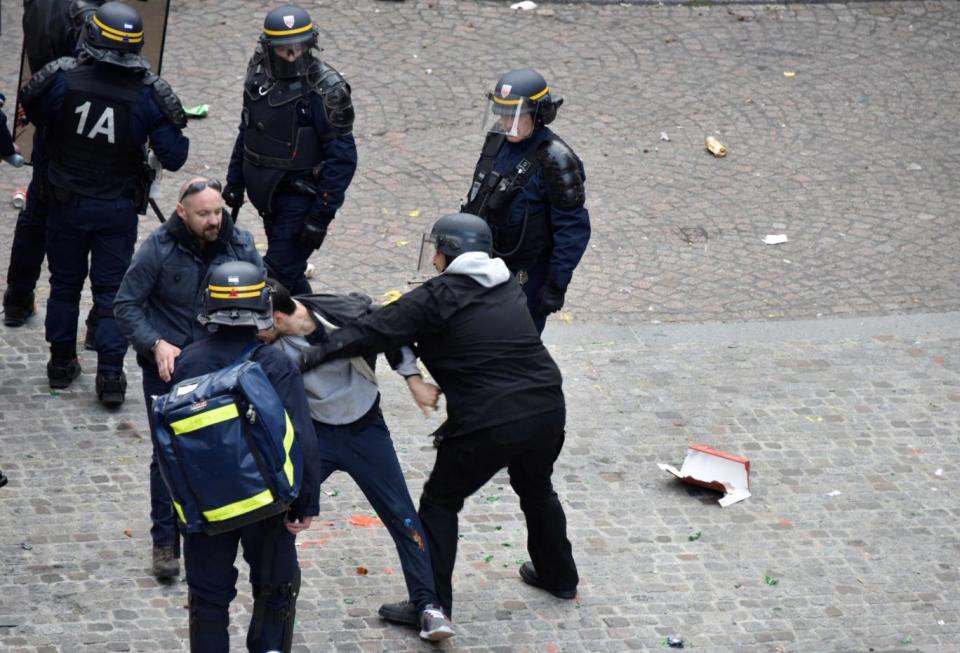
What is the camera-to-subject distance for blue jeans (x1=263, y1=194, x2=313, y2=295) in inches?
317

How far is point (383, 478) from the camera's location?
5.96m

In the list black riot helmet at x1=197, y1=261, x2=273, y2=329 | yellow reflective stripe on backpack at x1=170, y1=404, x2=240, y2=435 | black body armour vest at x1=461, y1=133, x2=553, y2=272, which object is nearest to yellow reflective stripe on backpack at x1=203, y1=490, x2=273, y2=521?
yellow reflective stripe on backpack at x1=170, y1=404, x2=240, y2=435

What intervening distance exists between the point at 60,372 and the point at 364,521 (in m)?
2.06

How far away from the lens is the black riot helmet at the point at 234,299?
5.19 metres

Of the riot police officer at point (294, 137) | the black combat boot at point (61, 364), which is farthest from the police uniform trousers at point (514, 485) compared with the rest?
the black combat boot at point (61, 364)

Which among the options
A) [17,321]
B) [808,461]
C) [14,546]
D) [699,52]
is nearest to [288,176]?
[17,321]

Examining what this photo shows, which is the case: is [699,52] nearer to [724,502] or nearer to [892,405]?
[892,405]

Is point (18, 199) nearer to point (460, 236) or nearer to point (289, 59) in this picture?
point (289, 59)

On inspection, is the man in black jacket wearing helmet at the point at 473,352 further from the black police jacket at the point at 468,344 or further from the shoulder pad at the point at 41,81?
the shoulder pad at the point at 41,81

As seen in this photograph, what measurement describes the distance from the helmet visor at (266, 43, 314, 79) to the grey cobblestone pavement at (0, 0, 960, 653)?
1.79 metres

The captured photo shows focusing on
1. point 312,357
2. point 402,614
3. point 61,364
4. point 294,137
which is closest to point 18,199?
point 61,364

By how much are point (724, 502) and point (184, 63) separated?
22.0ft

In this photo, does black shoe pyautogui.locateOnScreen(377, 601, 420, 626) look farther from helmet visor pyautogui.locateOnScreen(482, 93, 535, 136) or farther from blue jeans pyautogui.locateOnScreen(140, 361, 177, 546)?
helmet visor pyautogui.locateOnScreen(482, 93, 535, 136)

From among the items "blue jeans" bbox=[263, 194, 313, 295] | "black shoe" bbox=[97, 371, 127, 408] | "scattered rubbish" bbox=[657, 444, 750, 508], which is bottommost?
"black shoe" bbox=[97, 371, 127, 408]
